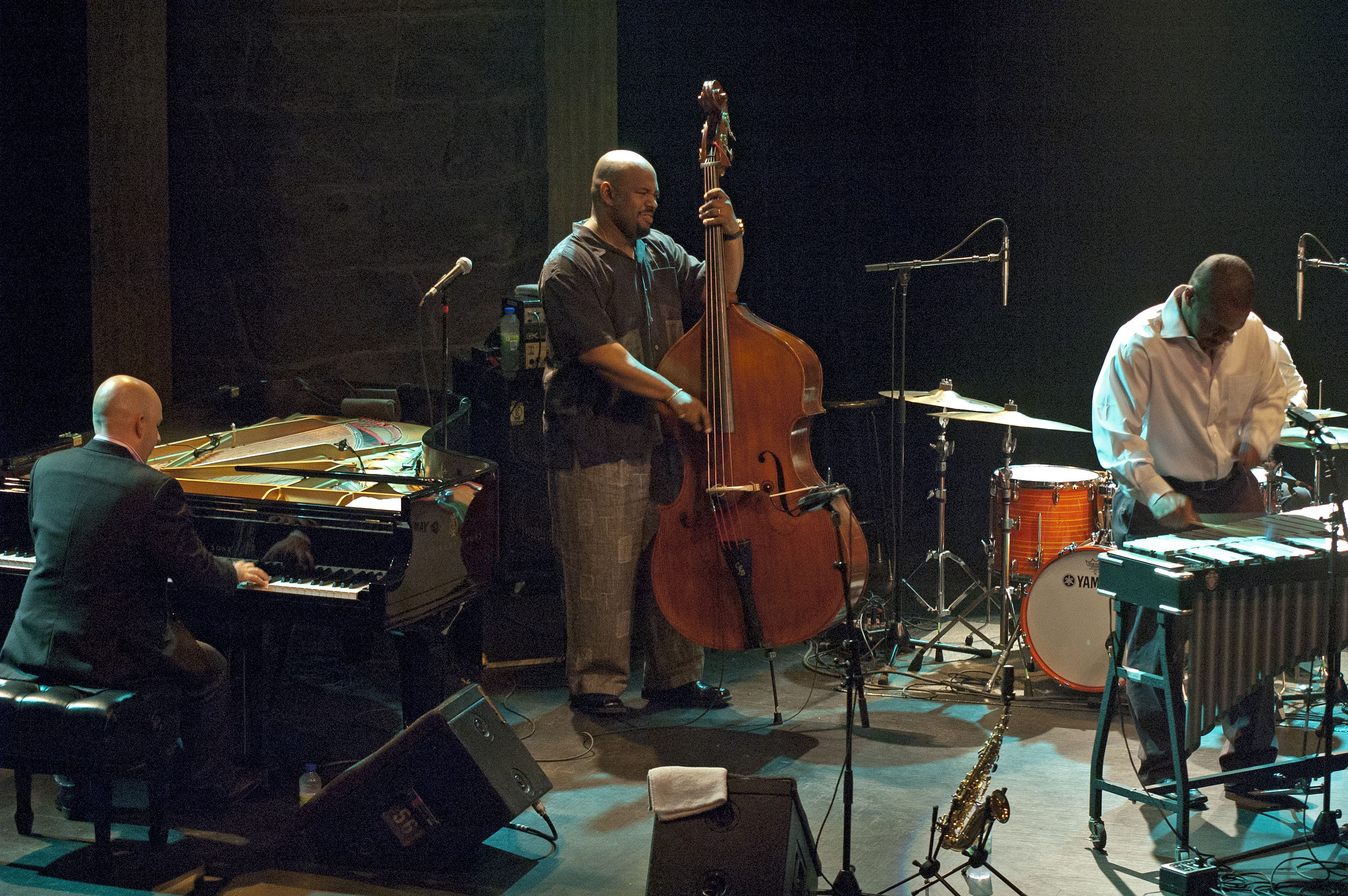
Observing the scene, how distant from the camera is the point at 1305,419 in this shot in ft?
11.6

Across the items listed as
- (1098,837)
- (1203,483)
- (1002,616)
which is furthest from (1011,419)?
(1098,837)

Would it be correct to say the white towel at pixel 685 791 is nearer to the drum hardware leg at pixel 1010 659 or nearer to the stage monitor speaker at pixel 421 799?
the stage monitor speaker at pixel 421 799

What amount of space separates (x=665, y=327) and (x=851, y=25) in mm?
2553

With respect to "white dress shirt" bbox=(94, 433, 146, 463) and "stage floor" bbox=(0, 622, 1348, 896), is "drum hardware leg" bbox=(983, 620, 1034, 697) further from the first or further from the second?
"white dress shirt" bbox=(94, 433, 146, 463)

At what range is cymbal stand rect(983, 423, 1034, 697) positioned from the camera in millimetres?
5332

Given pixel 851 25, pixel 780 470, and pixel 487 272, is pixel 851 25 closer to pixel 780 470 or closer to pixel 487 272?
pixel 487 272

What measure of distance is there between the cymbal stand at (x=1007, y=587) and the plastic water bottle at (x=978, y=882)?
6.64 ft

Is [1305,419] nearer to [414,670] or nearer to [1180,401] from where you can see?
[1180,401]

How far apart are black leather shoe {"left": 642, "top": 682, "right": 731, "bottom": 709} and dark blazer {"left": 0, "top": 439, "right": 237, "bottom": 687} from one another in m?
1.90

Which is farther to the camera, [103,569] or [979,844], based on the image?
[103,569]

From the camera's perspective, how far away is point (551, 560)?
5992 mm

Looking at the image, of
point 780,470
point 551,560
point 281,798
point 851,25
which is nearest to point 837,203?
point 851,25

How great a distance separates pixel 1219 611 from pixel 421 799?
219 cm

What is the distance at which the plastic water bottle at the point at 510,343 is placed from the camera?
569 centimetres
